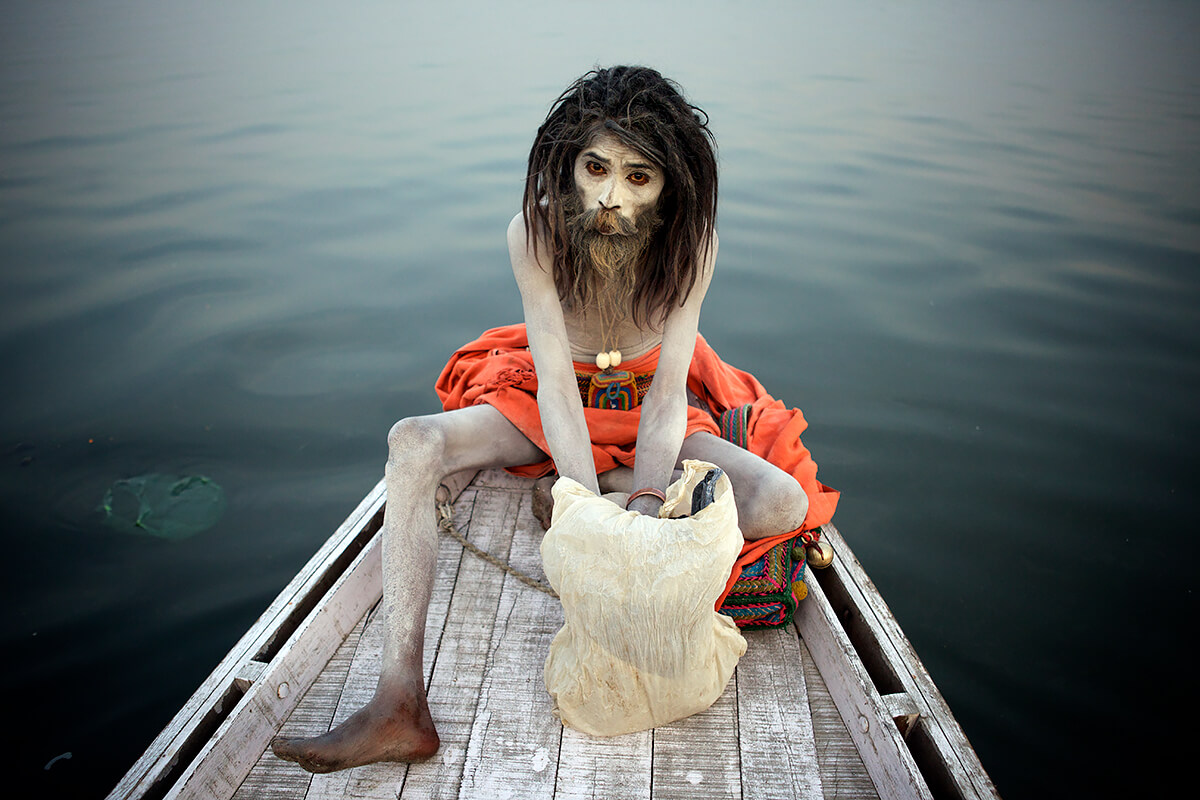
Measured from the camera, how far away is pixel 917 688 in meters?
1.88

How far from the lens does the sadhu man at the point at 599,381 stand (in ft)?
6.42

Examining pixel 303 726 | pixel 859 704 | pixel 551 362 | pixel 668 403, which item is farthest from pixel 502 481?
pixel 859 704

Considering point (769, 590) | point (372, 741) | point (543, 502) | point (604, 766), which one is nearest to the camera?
point (372, 741)

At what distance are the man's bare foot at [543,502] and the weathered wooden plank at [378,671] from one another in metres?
Result: 0.26

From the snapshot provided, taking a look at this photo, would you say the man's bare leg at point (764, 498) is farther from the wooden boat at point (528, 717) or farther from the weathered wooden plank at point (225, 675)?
the weathered wooden plank at point (225, 675)

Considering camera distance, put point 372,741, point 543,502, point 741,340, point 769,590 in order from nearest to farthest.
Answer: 1. point 372,741
2. point 769,590
3. point 543,502
4. point 741,340

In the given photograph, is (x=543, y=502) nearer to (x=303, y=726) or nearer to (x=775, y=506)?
(x=775, y=506)

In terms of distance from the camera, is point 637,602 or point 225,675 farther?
point 225,675

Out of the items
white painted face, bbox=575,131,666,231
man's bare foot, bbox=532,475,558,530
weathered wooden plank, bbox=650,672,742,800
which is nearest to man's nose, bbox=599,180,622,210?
white painted face, bbox=575,131,666,231

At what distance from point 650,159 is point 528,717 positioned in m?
1.46

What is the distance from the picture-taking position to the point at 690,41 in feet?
42.5

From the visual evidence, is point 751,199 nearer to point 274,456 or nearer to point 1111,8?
point 274,456

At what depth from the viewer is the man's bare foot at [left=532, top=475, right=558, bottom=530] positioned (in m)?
2.41

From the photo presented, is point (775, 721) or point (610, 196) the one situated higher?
point (610, 196)
